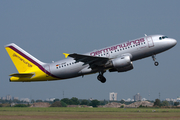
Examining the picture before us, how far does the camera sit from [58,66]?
4834cm

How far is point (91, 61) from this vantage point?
148 ft

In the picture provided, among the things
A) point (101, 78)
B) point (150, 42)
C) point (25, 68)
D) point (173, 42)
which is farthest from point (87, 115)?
point (173, 42)

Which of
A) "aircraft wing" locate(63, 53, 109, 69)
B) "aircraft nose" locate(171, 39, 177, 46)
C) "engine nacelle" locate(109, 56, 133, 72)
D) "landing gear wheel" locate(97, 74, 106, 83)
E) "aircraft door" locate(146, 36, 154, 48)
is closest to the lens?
"aircraft wing" locate(63, 53, 109, 69)

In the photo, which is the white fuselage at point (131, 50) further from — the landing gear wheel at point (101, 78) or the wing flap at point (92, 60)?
the landing gear wheel at point (101, 78)

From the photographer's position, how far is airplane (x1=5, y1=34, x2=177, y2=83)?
4488cm

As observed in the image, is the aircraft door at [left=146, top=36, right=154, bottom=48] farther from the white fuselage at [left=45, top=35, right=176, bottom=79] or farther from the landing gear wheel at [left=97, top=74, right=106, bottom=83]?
the landing gear wheel at [left=97, top=74, right=106, bottom=83]

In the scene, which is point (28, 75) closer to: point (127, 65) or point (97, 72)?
point (97, 72)

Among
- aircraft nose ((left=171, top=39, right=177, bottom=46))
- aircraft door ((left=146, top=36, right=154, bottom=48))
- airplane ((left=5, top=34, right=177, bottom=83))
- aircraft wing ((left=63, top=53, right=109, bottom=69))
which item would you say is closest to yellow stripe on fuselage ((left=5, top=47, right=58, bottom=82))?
airplane ((left=5, top=34, right=177, bottom=83))

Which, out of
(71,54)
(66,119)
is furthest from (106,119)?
(71,54)

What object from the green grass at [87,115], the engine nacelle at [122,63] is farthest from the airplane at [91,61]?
the green grass at [87,115]

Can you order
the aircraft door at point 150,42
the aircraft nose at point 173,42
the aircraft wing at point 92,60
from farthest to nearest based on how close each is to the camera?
the aircraft nose at point 173,42 < the aircraft door at point 150,42 < the aircraft wing at point 92,60

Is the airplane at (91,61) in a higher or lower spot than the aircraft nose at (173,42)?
lower

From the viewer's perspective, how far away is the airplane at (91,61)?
147 ft

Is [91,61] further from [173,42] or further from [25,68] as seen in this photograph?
[173,42]
